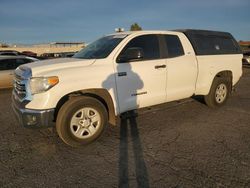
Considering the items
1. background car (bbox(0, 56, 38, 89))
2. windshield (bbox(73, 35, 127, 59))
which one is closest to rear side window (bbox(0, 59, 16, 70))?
background car (bbox(0, 56, 38, 89))

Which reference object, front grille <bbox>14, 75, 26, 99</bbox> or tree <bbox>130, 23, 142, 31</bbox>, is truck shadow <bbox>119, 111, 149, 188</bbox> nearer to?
front grille <bbox>14, 75, 26, 99</bbox>

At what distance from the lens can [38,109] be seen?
4.00m

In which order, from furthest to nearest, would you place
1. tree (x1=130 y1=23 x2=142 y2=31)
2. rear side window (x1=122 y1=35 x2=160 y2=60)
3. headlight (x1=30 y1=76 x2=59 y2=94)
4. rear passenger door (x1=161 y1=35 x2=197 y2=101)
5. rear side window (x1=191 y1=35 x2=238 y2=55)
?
1. tree (x1=130 y1=23 x2=142 y2=31)
2. rear side window (x1=191 y1=35 x2=238 y2=55)
3. rear passenger door (x1=161 y1=35 x2=197 y2=101)
4. rear side window (x1=122 y1=35 x2=160 y2=60)
5. headlight (x1=30 y1=76 x2=59 y2=94)

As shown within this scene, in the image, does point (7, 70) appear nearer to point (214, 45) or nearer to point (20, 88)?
point (20, 88)

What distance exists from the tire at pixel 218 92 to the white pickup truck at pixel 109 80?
231mm

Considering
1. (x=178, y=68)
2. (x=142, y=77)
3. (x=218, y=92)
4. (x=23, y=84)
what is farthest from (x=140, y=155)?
(x=218, y=92)

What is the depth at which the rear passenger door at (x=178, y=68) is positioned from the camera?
214 inches

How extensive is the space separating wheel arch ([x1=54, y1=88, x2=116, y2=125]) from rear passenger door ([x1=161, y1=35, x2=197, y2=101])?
4.83 feet

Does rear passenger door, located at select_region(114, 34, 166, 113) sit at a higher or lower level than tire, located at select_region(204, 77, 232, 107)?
higher

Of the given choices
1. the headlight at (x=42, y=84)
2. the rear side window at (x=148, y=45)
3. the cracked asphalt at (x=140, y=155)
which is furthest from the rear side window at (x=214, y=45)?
the headlight at (x=42, y=84)

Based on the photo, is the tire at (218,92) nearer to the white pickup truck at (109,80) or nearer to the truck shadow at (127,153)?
the white pickup truck at (109,80)

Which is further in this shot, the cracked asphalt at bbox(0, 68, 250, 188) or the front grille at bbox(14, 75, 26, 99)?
the front grille at bbox(14, 75, 26, 99)

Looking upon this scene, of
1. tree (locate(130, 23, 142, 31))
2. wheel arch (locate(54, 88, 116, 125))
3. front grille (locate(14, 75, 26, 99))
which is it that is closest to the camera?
front grille (locate(14, 75, 26, 99))

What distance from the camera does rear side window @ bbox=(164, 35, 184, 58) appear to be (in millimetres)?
5503
